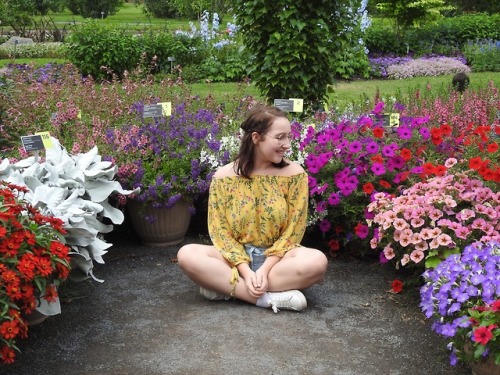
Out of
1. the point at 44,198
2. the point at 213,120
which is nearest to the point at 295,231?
the point at 44,198

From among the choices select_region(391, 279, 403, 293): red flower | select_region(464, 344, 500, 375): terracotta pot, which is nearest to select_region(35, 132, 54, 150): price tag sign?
select_region(391, 279, 403, 293): red flower

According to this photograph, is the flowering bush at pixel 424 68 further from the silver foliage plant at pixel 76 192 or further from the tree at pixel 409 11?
the silver foliage plant at pixel 76 192

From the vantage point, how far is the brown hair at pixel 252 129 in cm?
385

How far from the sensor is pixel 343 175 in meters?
4.47

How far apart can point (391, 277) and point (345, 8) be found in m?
3.05

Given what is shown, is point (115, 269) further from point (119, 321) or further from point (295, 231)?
point (295, 231)

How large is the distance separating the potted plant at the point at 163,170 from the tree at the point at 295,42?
1.51 m

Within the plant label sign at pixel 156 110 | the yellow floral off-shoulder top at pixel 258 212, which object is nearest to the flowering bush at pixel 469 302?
the yellow floral off-shoulder top at pixel 258 212

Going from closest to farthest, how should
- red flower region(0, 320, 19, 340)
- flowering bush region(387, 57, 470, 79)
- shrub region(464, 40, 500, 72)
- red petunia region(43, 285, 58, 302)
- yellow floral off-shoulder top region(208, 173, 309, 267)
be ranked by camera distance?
red flower region(0, 320, 19, 340) → red petunia region(43, 285, 58, 302) → yellow floral off-shoulder top region(208, 173, 309, 267) → flowering bush region(387, 57, 470, 79) → shrub region(464, 40, 500, 72)

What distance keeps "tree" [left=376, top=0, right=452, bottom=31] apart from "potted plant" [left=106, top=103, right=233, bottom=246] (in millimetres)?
13333

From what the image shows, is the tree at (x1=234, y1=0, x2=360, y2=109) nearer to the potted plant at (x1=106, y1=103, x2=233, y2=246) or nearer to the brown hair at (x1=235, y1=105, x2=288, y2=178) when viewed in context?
the potted plant at (x1=106, y1=103, x2=233, y2=246)

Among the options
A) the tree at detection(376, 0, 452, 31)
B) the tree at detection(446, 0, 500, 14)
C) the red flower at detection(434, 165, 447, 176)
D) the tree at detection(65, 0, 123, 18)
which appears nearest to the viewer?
the red flower at detection(434, 165, 447, 176)

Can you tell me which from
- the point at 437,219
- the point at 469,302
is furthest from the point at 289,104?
the point at 469,302

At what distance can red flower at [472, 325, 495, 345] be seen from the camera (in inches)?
106
